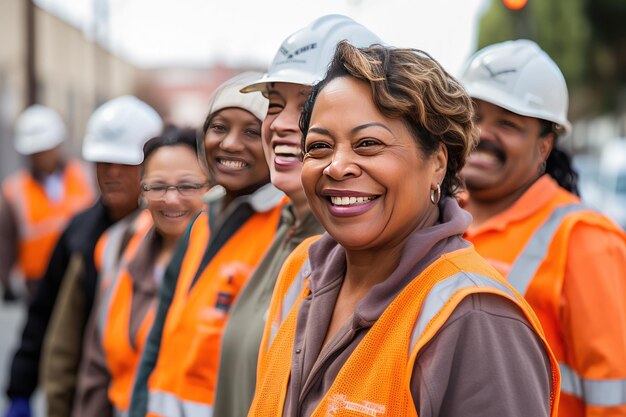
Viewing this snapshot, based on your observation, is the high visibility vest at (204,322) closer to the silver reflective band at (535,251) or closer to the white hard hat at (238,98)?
the white hard hat at (238,98)

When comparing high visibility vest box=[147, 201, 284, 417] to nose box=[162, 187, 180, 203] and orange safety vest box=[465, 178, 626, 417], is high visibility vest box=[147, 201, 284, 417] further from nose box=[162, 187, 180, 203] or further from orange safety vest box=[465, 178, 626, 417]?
orange safety vest box=[465, 178, 626, 417]

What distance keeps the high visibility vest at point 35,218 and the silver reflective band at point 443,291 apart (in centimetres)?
558

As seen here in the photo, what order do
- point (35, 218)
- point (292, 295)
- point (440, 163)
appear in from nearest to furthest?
point (440, 163)
point (292, 295)
point (35, 218)

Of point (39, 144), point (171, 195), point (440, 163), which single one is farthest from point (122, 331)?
point (39, 144)

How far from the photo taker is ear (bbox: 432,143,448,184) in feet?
6.40

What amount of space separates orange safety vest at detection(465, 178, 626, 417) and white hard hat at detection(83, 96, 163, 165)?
1347 millimetres

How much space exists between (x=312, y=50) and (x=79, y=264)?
2380mm

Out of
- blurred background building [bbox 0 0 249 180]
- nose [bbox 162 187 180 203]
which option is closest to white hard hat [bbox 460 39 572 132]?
nose [bbox 162 187 180 203]

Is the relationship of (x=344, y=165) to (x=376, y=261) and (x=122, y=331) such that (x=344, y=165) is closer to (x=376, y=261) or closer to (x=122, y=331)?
(x=376, y=261)

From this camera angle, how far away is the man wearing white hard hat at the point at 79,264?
3164 millimetres

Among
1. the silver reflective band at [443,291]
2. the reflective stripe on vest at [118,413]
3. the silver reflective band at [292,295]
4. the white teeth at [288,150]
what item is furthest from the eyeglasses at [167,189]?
the reflective stripe on vest at [118,413]

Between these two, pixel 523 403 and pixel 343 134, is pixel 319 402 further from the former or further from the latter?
pixel 343 134

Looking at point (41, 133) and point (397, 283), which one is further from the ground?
point (397, 283)

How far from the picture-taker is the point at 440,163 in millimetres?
1974
